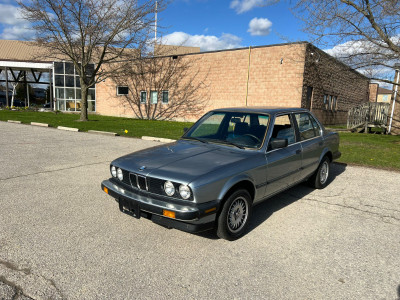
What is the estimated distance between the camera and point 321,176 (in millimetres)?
5613

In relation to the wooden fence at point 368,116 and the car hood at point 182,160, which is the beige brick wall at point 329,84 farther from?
the car hood at point 182,160

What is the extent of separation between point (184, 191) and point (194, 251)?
28.2 inches

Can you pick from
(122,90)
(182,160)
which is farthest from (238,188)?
(122,90)

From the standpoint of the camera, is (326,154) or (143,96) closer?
(326,154)

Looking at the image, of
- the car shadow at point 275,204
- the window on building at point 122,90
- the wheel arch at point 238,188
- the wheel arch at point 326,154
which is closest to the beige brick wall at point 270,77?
the window on building at point 122,90

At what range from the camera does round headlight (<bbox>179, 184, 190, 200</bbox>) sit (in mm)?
3025

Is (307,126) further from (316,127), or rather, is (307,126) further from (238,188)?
(238,188)

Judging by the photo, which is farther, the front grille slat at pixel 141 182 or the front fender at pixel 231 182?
the front grille slat at pixel 141 182

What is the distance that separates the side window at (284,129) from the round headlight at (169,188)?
1813 millimetres

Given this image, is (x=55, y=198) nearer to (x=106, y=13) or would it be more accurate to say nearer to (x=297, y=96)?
(x=297, y=96)

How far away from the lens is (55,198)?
469cm

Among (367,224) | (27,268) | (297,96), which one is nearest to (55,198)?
(27,268)

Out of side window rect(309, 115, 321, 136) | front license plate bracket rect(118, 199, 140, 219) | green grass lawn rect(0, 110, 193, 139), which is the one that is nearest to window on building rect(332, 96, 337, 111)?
green grass lawn rect(0, 110, 193, 139)

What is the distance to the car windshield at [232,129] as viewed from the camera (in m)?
4.11
